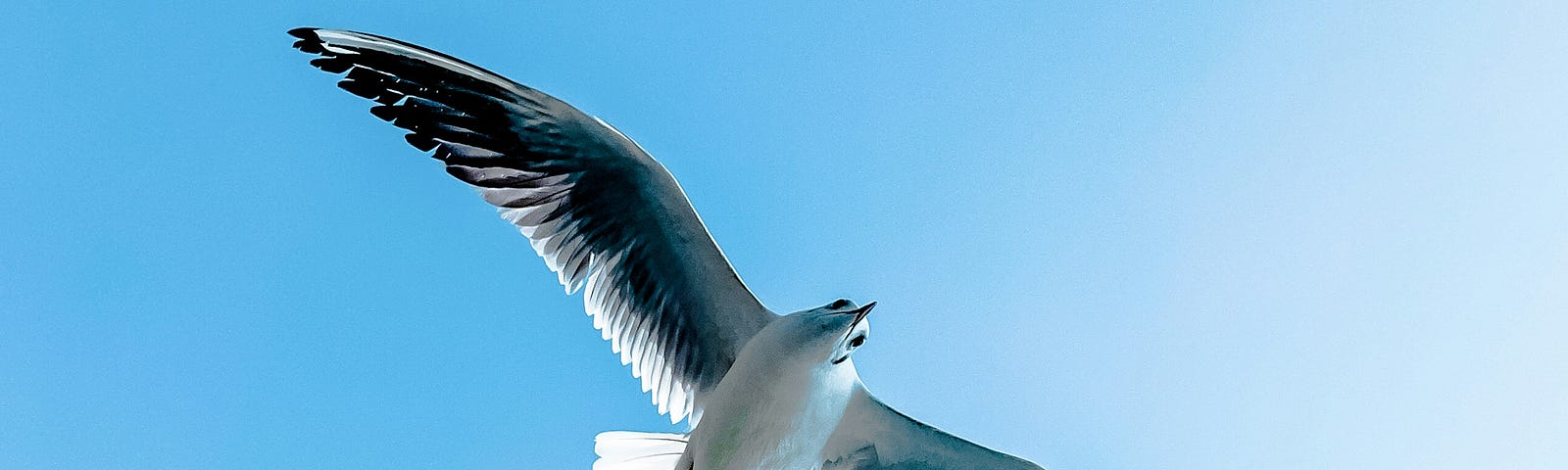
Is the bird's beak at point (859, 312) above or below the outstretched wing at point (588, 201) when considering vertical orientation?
below

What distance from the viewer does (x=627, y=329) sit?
529 cm

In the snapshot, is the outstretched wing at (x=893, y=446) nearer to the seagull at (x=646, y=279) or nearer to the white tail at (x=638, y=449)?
the seagull at (x=646, y=279)

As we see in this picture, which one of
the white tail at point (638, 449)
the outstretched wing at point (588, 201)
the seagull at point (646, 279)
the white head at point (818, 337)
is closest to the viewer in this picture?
the white head at point (818, 337)

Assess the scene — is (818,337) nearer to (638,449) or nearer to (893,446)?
(893,446)

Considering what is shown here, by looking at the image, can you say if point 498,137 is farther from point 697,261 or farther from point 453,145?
point 697,261

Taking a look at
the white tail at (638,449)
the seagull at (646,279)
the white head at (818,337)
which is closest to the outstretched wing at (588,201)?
the seagull at (646,279)

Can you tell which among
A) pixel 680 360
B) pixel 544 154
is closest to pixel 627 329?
pixel 680 360

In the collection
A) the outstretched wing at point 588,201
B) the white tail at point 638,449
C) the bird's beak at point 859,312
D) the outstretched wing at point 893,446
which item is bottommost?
the white tail at point 638,449

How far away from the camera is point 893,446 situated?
509cm

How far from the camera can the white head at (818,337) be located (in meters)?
4.57

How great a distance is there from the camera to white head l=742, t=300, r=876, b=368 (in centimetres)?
457

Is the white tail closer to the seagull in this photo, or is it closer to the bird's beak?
the seagull

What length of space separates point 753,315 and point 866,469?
0.69 m

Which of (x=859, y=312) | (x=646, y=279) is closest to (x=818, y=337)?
(x=859, y=312)
